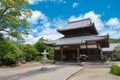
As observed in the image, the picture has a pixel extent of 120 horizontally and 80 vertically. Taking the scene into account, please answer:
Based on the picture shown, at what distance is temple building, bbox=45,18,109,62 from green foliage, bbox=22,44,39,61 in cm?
604

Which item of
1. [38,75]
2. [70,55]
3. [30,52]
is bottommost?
[38,75]

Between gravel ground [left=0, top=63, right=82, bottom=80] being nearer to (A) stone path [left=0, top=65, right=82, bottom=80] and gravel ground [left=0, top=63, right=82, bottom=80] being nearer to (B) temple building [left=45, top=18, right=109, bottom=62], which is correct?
(A) stone path [left=0, top=65, right=82, bottom=80]

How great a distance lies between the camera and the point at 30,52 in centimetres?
3344

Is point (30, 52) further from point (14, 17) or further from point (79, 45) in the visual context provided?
point (14, 17)

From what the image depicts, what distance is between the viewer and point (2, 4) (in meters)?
13.1

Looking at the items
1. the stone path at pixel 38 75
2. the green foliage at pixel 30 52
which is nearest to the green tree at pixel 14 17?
the stone path at pixel 38 75

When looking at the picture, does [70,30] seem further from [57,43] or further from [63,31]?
[57,43]

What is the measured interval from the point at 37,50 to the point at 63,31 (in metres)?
8.55

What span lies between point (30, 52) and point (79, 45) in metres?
12.3

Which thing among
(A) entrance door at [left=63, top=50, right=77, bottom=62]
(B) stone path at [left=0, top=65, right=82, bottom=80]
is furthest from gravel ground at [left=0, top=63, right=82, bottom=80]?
(A) entrance door at [left=63, top=50, right=77, bottom=62]

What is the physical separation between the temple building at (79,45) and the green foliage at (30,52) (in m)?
6.04

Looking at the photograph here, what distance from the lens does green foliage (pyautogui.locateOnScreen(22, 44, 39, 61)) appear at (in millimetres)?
32594

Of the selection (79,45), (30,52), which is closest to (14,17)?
(79,45)

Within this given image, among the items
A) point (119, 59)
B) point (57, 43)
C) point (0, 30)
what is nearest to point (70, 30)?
point (57, 43)
